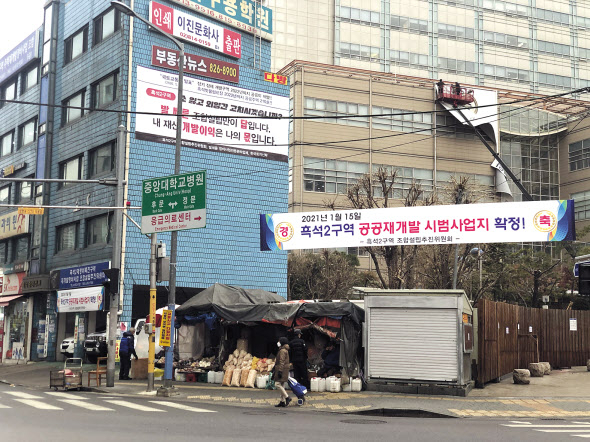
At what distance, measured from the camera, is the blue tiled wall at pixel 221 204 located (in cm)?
3544

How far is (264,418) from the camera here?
1428 centimetres

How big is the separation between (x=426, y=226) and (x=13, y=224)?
3086cm

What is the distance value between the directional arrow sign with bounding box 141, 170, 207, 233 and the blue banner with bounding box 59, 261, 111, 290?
13708 millimetres

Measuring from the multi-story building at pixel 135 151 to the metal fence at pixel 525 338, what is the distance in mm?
15610

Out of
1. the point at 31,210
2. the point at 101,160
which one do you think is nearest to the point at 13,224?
the point at 101,160

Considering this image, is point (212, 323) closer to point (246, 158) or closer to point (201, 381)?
point (201, 381)

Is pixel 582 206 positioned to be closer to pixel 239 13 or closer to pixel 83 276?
pixel 239 13

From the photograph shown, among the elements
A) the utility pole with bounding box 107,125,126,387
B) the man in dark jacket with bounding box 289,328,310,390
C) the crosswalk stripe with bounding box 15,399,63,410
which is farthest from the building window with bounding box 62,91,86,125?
the man in dark jacket with bounding box 289,328,310,390

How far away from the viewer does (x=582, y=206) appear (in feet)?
246

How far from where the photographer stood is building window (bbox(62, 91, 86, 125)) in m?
39.7

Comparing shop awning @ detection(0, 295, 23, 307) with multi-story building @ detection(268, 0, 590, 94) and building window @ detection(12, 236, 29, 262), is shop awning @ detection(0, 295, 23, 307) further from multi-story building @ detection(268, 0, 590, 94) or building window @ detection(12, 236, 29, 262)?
multi-story building @ detection(268, 0, 590, 94)

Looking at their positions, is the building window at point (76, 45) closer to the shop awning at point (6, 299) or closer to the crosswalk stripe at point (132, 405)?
the shop awning at point (6, 299)

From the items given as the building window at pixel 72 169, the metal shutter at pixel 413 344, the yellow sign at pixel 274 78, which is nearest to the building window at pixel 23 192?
the building window at pixel 72 169

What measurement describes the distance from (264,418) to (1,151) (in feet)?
136
